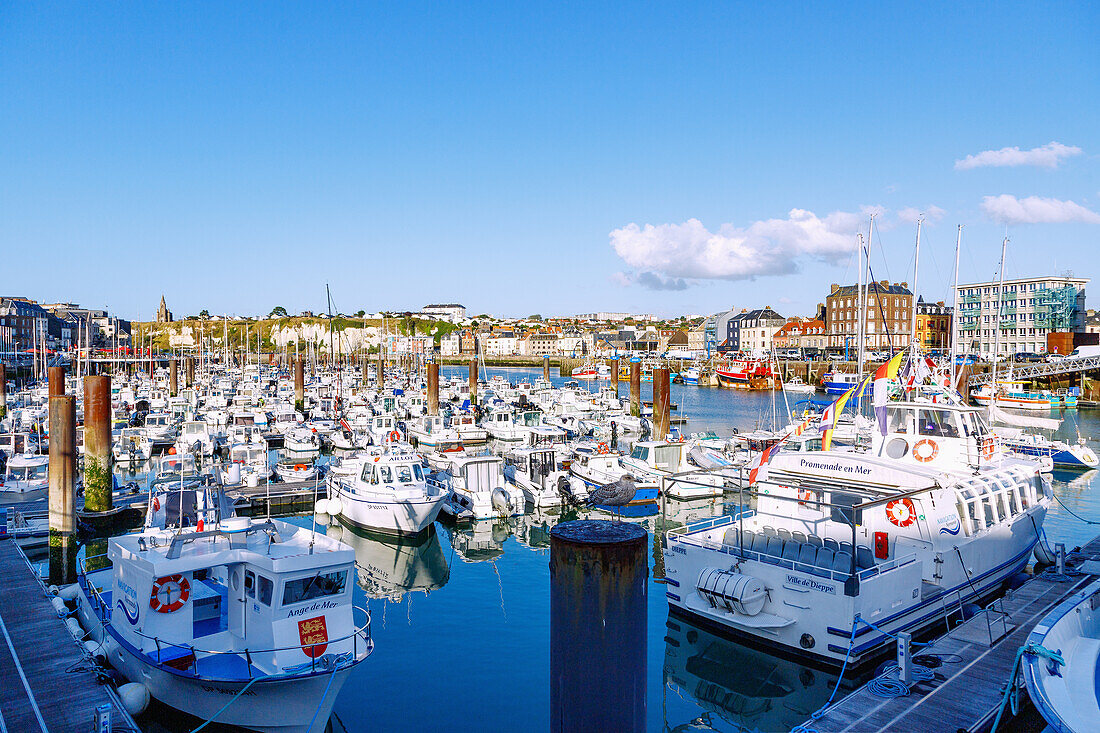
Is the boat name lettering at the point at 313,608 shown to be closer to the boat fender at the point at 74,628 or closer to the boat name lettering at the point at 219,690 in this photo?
the boat name lettering at the point at 219,690

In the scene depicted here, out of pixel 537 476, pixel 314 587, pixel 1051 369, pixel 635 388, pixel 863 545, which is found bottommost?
pixel 537 476

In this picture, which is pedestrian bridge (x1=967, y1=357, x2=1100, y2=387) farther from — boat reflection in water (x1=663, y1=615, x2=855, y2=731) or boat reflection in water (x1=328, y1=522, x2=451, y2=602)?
boat reflection in water (x1=663, y1=615, x2=855, y2=731)

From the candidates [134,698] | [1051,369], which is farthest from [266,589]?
[1051,369]

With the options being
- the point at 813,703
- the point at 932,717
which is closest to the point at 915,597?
the point at 813,703

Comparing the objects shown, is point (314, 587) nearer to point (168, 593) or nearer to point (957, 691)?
point (168, 593)

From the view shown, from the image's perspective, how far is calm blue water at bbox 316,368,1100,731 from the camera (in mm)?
12969

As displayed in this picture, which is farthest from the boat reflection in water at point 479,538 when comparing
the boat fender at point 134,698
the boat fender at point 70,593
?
the boat fender at point 134,698

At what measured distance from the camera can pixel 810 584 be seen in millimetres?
13523

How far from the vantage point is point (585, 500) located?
28750mm

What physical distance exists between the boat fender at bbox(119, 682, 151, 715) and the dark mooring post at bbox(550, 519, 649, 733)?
31.0 feet

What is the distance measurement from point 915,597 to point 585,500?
607 inches

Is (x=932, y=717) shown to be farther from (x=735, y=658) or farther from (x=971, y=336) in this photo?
(x=971, y=336)

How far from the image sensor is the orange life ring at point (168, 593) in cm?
1209

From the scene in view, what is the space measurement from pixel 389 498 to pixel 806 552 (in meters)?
13.8
